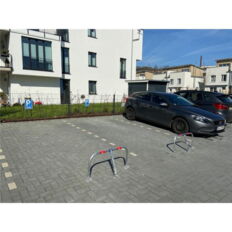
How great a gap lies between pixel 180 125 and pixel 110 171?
3.98 meters

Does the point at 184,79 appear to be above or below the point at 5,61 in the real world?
above

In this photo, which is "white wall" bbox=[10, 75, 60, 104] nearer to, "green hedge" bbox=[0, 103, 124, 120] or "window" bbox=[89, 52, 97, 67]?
"green hedge" bbox=[0, 103, 124, 120]

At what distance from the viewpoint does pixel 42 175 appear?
315cm

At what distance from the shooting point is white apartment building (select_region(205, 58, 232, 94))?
121 feet

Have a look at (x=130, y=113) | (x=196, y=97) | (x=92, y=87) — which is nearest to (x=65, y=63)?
(x=92, y=87)

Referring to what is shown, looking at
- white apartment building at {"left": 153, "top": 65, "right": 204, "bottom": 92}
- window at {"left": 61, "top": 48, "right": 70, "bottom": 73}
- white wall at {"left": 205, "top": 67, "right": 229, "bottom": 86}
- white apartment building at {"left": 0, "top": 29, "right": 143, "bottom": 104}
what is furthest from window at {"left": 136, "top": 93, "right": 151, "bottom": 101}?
white wall at {"left": 205, "top": 67, "right": 229, "bottom": 86}

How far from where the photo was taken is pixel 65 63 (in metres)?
18.1

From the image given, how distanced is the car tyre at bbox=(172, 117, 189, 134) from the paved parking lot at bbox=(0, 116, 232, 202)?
547 millimetres

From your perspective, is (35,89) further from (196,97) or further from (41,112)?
(196,97)

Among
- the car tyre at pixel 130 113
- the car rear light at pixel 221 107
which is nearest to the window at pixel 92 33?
the car tyre at pixel 130 113

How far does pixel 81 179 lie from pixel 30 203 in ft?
2.94

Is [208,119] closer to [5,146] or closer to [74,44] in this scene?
[5,146]
